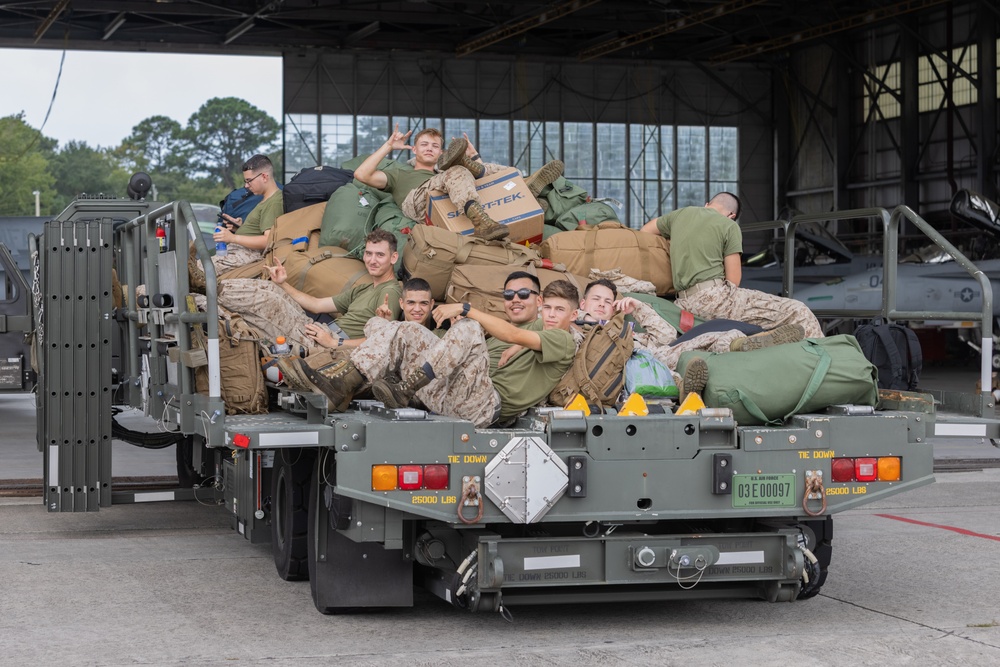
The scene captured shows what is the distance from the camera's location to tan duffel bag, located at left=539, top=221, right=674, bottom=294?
7859 mm

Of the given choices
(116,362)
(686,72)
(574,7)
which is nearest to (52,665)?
(116,362)

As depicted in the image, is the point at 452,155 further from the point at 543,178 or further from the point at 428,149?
the point at 543,178

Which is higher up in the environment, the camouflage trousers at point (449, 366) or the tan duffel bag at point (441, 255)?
the tan duffel bag at point (441, 255)

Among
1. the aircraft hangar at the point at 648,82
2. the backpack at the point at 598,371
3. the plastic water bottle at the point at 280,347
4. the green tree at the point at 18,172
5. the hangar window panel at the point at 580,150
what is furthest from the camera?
the green tree at the point at 18,172

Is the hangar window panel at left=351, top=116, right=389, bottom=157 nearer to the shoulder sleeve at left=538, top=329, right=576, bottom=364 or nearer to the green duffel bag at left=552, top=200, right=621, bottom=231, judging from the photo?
the green duffel bag at left=552, top=200, right=621, bottom=231

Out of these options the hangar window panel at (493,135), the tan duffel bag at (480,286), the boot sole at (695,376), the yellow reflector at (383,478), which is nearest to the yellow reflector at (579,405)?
the boot sole at (695,376)

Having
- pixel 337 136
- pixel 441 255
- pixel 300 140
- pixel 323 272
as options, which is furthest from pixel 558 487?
pixel 337 136

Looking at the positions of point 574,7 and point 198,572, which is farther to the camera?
point 574,7

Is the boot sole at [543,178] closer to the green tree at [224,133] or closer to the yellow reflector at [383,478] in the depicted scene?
the yellow reflector at [383,478]

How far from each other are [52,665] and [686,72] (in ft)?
121

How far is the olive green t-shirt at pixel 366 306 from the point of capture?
23.7 ft

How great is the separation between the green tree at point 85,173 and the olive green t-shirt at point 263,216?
95.0 meters

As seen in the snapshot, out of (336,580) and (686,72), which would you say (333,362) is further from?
(686,72)

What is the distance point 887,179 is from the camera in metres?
36.4
